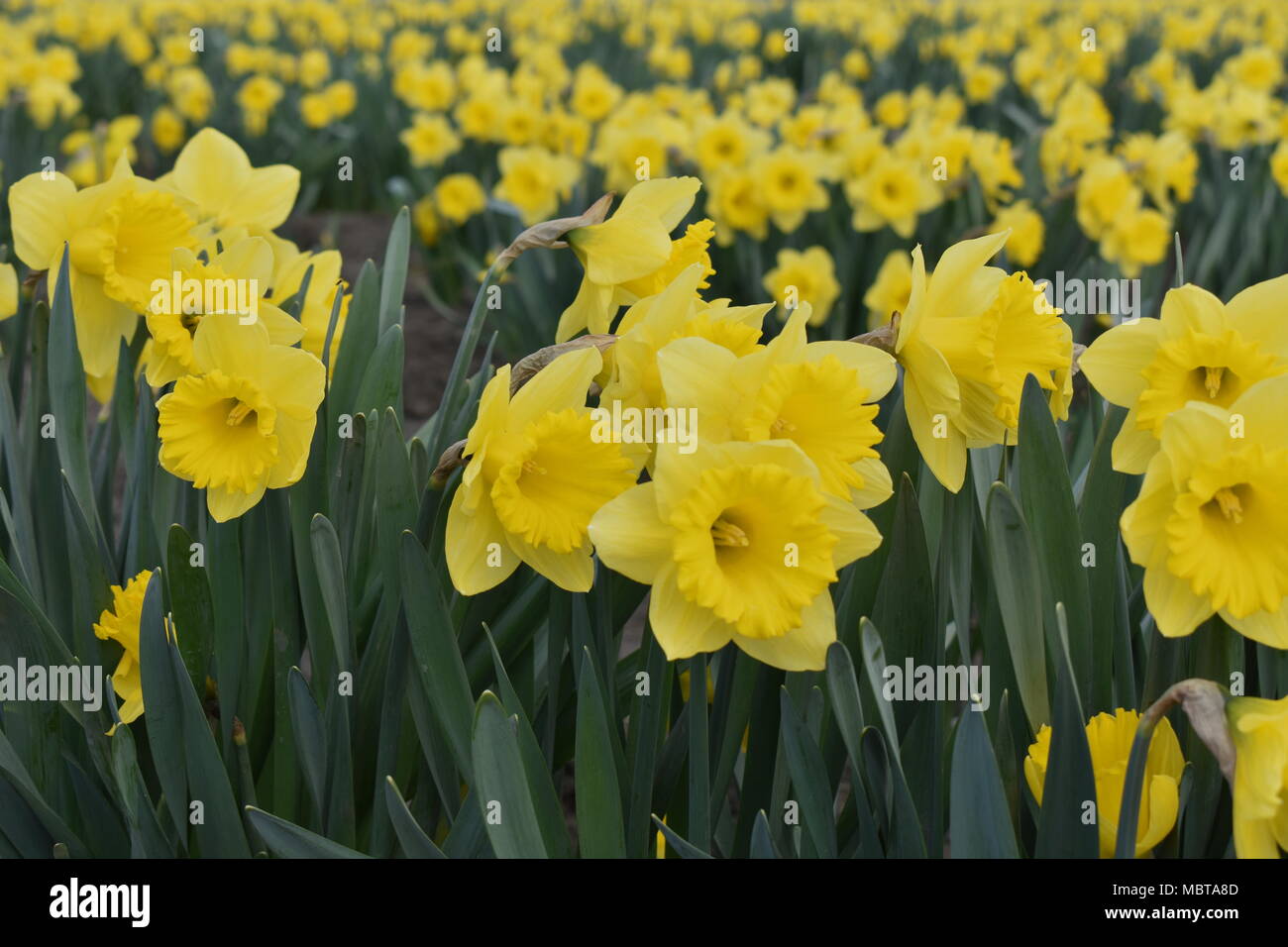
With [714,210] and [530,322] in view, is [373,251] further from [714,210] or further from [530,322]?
[714,210]

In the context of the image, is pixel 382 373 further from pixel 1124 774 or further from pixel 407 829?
pixel 1124 774

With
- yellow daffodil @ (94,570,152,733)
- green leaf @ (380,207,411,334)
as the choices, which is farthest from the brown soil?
yellow daffodil @ (94,570,152,733)

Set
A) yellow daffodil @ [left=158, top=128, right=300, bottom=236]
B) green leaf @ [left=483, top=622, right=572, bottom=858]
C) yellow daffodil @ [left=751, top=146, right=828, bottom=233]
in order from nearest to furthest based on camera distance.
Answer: green leaf @ [left=483, top=622, right=572, bottom=858]
yellow daffodil @ [left=158, top=128, right=300, bottom=236]
yellow daffodil @ [left=751, top=146, right=828, bottom=233]

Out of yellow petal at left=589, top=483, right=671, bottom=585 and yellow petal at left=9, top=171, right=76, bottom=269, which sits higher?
yellow petal at left=9, top=171, right=76, bottom=269

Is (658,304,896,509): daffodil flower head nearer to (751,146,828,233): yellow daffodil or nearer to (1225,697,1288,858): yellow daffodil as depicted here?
(1225,697,1288,858): yellow daffodil

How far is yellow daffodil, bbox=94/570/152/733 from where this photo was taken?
1.35m

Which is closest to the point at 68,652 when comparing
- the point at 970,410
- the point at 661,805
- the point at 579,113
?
the point at 661,805

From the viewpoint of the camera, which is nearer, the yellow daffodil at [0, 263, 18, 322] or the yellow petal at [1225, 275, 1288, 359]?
the yellow petal at [1225, 275, 1288, 359]

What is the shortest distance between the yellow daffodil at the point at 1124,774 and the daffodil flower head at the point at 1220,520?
6.3 inches

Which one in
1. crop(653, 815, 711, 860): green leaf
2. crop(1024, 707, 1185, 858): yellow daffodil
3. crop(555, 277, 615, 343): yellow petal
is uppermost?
crop(555, 277, 615, 343): yellow petal

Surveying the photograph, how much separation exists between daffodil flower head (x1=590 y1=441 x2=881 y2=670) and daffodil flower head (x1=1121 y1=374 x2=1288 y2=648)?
219mm

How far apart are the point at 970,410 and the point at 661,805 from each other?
0.53 m

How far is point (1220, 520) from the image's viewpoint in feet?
3.24

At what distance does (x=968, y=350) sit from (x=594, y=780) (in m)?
0.51
